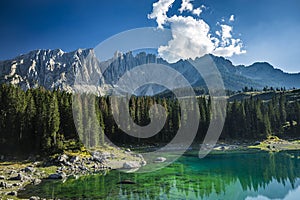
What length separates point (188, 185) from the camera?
32719mm

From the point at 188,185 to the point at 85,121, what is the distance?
3491 cm

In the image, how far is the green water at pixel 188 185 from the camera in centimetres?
2864

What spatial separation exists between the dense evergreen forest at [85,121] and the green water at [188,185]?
1811 centimetres

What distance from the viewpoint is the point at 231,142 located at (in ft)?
281

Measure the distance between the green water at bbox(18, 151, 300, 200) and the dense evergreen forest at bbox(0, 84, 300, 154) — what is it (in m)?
18.1

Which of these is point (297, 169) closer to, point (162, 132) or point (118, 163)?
point (118, 163)

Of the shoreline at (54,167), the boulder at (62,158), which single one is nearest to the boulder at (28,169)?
the shoreline at (54,167)

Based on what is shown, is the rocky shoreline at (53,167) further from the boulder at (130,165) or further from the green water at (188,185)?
the green water at (188,185)

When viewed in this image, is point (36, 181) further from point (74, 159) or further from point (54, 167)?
point (74, 159)

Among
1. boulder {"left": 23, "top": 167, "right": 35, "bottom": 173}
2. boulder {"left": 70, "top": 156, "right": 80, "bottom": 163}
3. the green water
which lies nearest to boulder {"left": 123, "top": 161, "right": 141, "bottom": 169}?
the green water

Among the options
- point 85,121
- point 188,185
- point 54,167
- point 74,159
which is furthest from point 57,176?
point 85,121

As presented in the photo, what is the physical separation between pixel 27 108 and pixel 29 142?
705cm

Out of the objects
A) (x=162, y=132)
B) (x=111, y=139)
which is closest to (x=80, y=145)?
(x=111, y=139)

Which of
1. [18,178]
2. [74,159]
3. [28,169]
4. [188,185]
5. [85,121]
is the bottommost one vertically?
[188,185]
